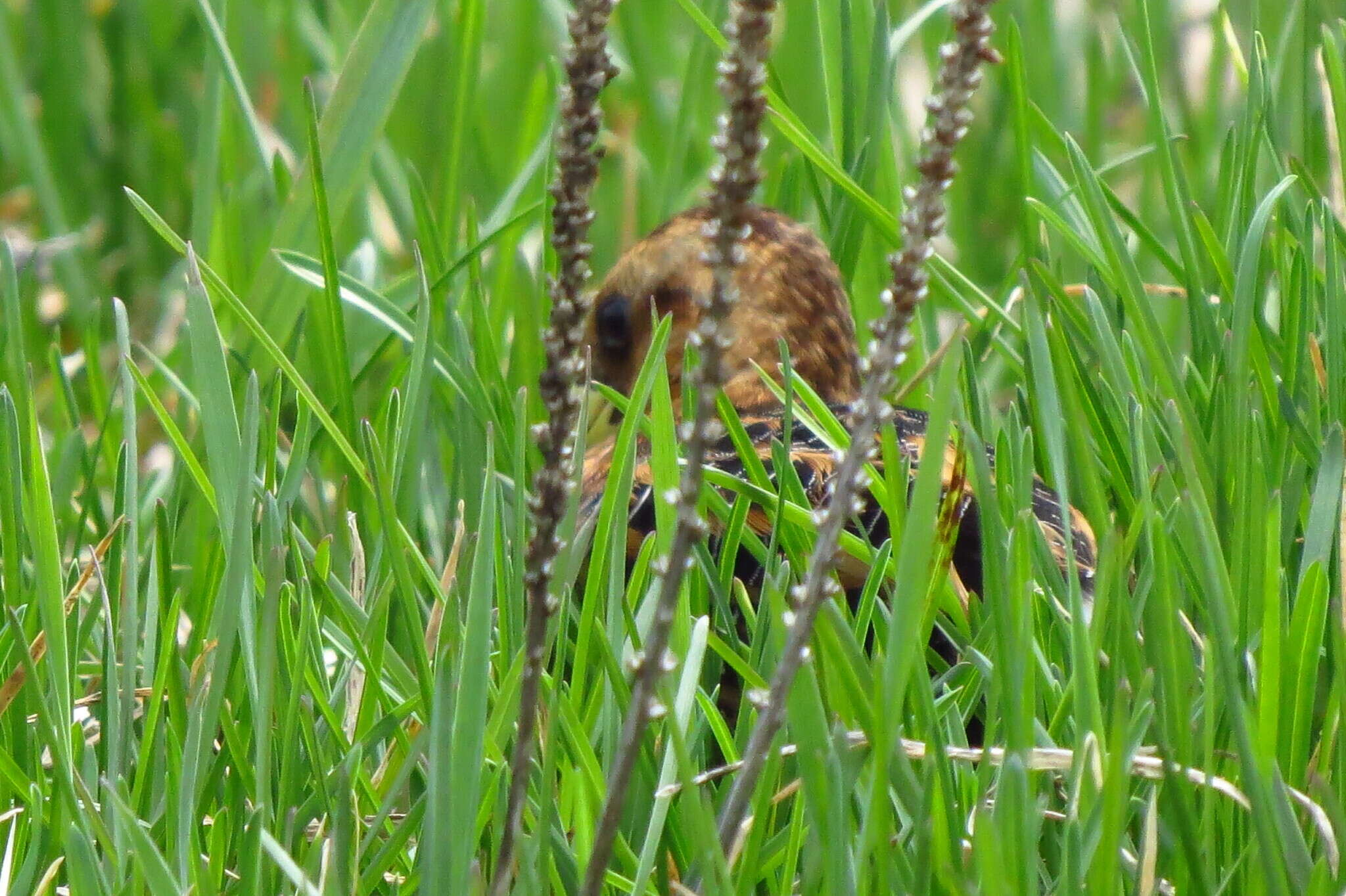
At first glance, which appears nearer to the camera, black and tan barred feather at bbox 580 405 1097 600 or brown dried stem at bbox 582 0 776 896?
brown dried stem at bbox 582 0 776 896

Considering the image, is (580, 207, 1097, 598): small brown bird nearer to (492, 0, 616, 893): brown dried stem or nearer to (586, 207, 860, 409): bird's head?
(586, 207, 860, 409): bird's head

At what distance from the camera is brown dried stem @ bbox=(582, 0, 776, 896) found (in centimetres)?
86

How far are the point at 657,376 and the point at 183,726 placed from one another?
1.45 feet

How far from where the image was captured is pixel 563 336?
983 millimetres

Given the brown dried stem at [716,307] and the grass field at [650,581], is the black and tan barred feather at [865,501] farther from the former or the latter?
the brown dried stem at [716,307]

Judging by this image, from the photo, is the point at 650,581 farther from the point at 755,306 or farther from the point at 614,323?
the point at 614,323

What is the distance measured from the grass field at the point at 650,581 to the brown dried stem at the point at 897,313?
0.05 m

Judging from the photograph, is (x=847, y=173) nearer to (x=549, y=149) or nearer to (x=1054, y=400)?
(x=549, y=149)

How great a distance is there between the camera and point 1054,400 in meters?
1.53

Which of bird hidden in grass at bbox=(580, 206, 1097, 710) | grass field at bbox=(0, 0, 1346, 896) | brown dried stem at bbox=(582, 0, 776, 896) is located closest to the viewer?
brown dried stem at bbox=(582, 0, 776, 896)

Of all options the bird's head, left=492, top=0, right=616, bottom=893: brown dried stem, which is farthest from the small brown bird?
left=492, top=0, right=616, bottom=893: brown dried stem

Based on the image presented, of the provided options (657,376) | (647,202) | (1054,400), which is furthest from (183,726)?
(647,202)

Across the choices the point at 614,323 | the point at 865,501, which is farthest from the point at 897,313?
the point at 614,323

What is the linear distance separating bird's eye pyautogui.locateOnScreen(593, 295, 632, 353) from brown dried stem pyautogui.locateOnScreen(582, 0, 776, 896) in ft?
5.47
